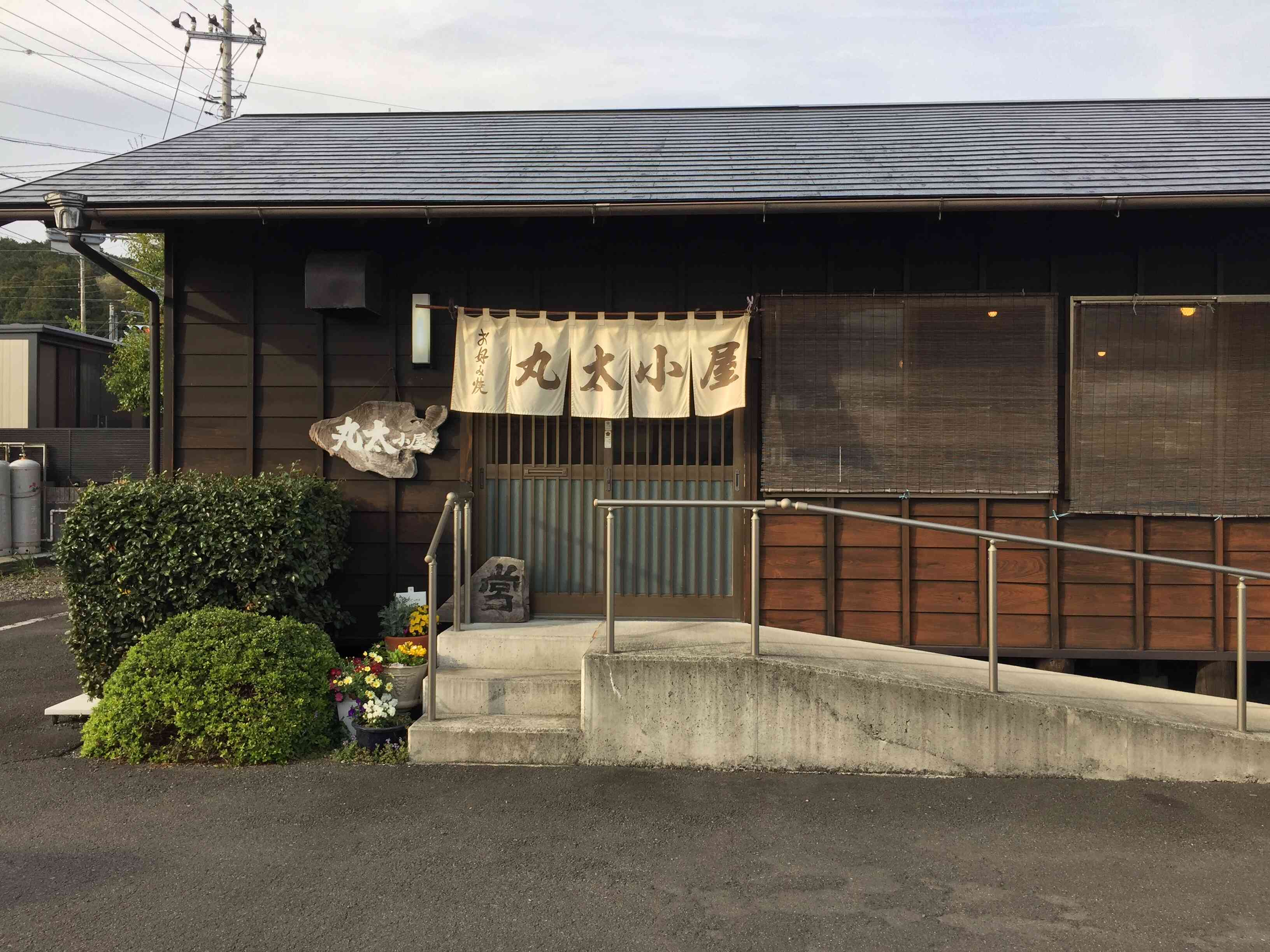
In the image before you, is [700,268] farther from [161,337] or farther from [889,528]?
[161,337]

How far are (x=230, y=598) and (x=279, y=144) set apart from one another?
4270 millimetres

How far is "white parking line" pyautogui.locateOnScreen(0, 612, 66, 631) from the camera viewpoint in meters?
9.48

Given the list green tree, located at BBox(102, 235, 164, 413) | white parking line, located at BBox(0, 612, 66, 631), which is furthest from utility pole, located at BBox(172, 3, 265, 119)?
white parking line, located at BBox(0, 612, 66, 631)

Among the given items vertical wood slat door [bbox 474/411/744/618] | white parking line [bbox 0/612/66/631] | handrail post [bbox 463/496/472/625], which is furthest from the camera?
white parking line [bbox 0/612/66/631]

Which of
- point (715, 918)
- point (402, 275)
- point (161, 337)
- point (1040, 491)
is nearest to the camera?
point (715, 918)

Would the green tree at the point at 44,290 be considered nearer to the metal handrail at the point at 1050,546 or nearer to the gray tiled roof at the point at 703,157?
the gray tiled roof at the point at 703,157

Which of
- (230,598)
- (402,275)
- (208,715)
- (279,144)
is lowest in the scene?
(208,715)

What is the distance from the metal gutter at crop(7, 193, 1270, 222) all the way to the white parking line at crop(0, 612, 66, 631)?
18.0ft

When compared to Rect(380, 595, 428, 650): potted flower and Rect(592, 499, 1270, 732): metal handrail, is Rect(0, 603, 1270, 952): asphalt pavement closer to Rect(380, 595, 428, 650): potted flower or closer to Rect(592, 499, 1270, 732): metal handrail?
Rect(592, 499, 1270, 732): metal handrail

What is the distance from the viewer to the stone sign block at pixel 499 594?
613cm

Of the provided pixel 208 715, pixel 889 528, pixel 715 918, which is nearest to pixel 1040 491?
pixel 889 528

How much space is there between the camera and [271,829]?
4.14 metres

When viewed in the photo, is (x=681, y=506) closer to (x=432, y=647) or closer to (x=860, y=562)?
(x=432, y=647)

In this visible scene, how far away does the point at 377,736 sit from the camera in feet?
16.7
